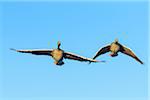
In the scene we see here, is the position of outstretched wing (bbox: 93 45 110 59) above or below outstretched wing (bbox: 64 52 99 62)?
above

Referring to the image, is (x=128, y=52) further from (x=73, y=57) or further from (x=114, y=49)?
(x=73, y=57)

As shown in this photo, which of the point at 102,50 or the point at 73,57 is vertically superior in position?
the point at 102,50

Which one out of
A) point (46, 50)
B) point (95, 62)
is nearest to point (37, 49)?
point (46, 50)

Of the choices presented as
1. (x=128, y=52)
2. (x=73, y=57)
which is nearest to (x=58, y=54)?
(x=73, y=57)

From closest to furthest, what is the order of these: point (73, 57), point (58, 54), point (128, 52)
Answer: point (58, 54), point (73, 57), point (128, 52)

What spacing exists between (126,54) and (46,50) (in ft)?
12.0

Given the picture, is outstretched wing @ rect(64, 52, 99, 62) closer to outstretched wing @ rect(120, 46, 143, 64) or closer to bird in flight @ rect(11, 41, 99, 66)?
bird in flight @ rect(11, 41, 99, 66)

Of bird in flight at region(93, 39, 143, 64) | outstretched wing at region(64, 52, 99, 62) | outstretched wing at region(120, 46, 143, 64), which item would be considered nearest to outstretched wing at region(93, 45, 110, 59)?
bird in flight at region(93, 39, 143, 64)

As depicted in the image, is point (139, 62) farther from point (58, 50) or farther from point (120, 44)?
point (58, 50)

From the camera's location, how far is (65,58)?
34.9 meters

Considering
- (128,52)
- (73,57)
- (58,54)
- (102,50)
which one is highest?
(128,52)

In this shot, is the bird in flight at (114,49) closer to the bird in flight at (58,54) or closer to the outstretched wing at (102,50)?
the outstretched wing at (102,50)

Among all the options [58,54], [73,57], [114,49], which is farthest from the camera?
[114,49]

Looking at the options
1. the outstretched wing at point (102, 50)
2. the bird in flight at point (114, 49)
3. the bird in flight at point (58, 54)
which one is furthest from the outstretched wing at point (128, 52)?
the bird in flight at point (58, 54)
